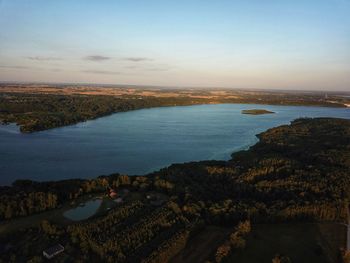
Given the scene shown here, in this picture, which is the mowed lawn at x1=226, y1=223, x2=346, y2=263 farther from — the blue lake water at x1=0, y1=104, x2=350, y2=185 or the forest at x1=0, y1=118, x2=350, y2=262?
the blue lake water at x1=0, y1=104, x2=350, y2=185

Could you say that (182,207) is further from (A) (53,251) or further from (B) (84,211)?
(A) (53,251)

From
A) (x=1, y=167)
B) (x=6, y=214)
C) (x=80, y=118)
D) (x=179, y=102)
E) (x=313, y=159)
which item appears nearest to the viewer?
(x=6, y=214)

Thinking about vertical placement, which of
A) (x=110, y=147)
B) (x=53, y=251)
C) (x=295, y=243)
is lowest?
(x=295, y=243)

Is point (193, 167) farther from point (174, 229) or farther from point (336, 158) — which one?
point (336, 158)

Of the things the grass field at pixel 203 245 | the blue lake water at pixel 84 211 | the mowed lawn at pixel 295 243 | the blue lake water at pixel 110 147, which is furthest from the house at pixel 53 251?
the blue lake water at pixel 110 147

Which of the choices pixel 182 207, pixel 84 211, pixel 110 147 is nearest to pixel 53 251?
pixel 84 211

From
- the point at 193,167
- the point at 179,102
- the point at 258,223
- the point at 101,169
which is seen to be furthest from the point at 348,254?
the point at 179,102

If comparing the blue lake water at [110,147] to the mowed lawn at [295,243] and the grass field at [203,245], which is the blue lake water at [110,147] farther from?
the mowed lawn at [295,243]
